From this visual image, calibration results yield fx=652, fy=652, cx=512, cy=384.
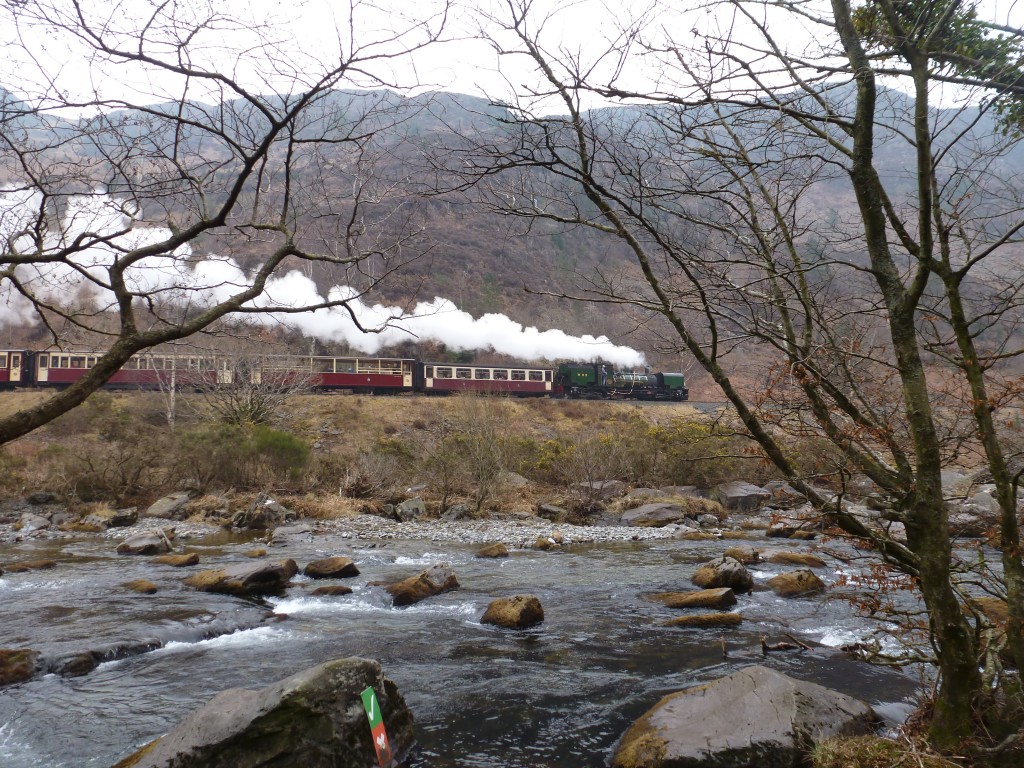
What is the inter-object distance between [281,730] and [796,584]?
810 centimetres

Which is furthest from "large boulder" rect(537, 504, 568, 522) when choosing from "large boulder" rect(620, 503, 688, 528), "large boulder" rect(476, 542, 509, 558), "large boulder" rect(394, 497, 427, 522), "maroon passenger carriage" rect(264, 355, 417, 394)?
"maroon passenger carriage" rect(264, 355, 417, 394)

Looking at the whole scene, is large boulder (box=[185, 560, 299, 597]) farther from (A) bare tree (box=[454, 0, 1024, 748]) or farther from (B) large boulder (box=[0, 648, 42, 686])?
(A) bare tree (box=[454, 0, 1024, 748])

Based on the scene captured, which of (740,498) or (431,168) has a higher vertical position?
(431,168)

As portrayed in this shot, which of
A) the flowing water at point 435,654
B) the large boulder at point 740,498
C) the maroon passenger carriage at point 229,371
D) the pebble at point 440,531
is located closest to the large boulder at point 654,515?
the pebble at point 440,531

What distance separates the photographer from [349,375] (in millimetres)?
37000

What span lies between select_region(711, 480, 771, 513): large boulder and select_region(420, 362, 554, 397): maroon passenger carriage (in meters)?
17.3

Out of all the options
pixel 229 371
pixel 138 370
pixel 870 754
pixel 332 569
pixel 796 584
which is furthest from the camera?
pixel 138 370

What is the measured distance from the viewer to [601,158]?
3770 millimetres

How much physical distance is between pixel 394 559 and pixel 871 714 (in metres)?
9.92

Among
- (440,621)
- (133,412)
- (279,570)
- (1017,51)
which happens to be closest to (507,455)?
(279,570)

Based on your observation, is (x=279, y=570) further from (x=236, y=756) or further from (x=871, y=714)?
(x=871, y=714)

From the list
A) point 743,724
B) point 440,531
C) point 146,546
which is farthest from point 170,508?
point 743,724

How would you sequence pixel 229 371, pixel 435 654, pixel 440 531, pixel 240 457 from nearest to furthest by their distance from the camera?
pixel 435 654 < pixel 440 531 < pixel 240 457 < pixel 229 371

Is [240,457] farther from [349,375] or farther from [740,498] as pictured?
[740,498]
